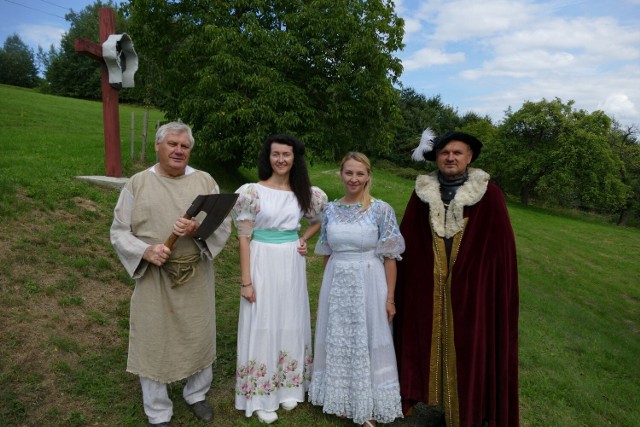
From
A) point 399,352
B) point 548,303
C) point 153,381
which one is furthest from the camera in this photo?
point 548,303

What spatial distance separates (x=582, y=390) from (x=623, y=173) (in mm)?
31449

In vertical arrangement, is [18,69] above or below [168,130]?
A: above

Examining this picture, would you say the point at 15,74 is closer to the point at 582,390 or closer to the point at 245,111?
the point at 245,111

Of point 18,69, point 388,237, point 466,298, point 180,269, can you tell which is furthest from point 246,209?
point 18,69

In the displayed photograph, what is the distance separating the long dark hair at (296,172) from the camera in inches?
126

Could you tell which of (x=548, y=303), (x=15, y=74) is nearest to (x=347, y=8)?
(x=548, y=303)

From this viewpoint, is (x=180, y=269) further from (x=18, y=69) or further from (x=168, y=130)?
(x=18, y=69)

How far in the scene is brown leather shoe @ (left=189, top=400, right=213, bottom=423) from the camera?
10.2 ft

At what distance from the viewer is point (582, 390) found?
170 inches

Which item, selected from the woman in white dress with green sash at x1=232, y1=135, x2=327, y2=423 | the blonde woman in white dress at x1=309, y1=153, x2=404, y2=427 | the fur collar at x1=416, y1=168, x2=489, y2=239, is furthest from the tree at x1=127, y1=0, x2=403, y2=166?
the fur collar at x1=416, y1=168, x2=489, y2=239

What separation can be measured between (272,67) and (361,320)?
7626 mm

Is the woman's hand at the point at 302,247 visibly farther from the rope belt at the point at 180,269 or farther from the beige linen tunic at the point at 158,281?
the rope belt at the point at 180,269

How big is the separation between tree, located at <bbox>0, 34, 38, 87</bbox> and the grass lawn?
42.2 m

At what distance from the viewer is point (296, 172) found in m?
3.25
